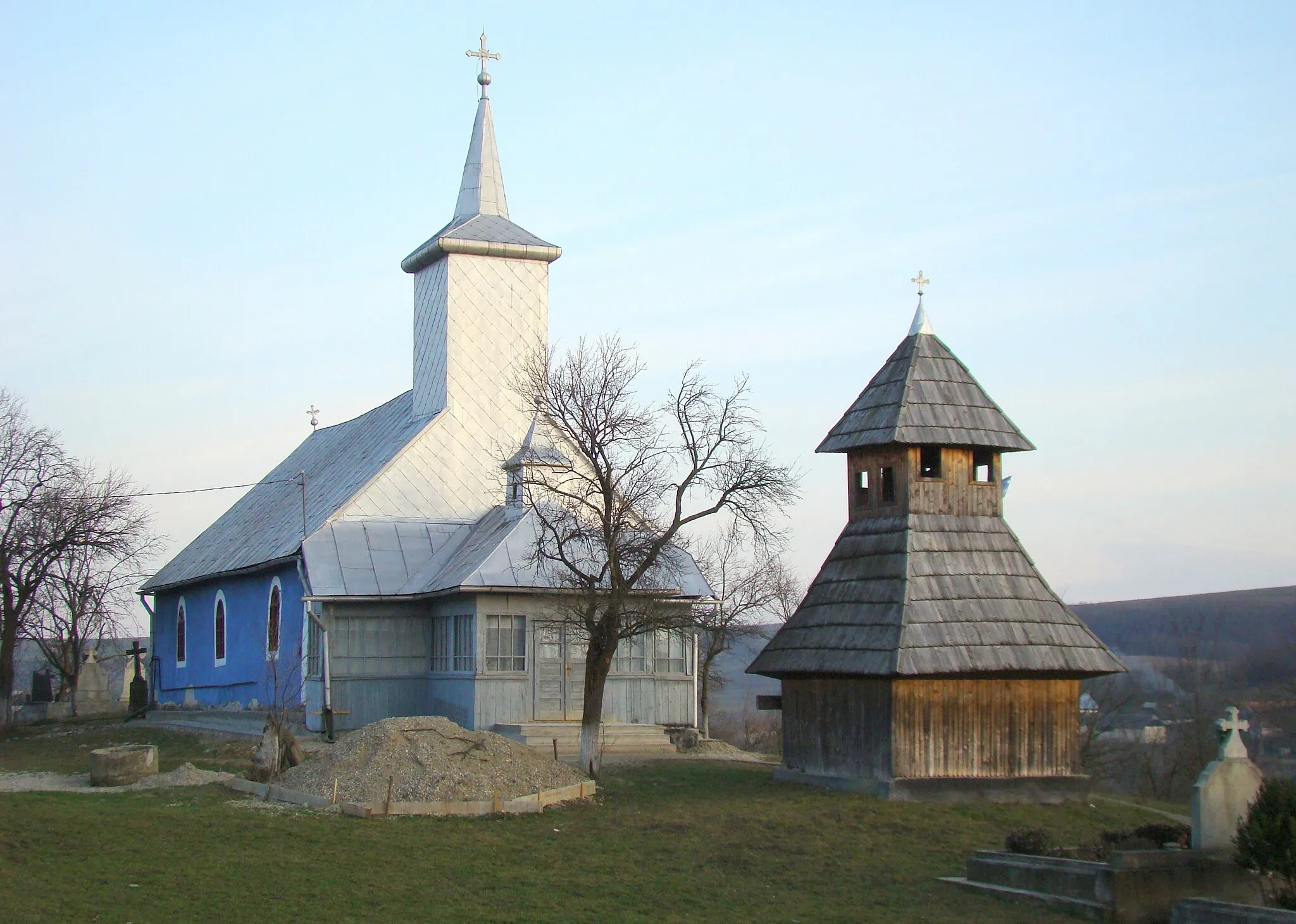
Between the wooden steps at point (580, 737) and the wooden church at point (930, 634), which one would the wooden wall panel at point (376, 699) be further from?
the wooden church at point (930, 634)

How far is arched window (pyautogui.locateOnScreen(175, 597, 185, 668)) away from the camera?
37.4 meters

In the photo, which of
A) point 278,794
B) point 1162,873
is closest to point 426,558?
point 278,794

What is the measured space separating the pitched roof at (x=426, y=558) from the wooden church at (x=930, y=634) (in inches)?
200

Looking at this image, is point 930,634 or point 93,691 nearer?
point 930,634

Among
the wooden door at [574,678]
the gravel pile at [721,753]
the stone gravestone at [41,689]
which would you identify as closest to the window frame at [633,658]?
the wooden door at [574,678]

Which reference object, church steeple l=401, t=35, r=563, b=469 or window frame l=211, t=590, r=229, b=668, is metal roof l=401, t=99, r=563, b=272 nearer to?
church steeple l=401, t=35, r=563, b=469

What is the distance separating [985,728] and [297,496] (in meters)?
20.2

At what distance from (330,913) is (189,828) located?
171 inches

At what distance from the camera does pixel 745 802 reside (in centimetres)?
1998

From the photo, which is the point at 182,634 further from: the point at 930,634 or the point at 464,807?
the point at 930,634

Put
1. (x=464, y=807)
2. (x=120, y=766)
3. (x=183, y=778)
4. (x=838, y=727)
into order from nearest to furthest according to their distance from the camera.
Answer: (x=464, y=807) < (x=838, y=727) < (x=183, y=778) < (x=120, y=766)

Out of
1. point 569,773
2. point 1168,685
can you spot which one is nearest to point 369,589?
point 569,773

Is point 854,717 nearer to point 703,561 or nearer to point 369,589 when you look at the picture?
point 369,589

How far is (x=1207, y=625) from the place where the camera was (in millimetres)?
71125
